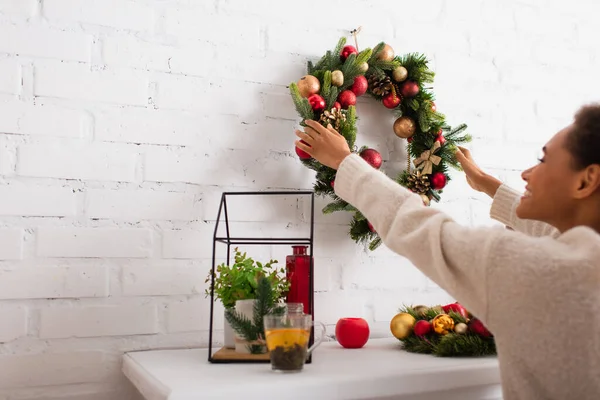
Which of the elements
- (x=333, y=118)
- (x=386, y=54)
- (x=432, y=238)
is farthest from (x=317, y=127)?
(x=386, y=54)

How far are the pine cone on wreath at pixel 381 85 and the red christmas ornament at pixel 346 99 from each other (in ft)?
0.33

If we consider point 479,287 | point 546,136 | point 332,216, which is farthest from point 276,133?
point 546,136

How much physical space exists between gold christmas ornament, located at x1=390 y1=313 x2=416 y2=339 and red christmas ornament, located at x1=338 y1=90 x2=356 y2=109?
53cm

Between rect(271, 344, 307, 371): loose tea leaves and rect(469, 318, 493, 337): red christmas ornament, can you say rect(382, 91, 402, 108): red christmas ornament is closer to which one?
rect(469, 318, 493, 337): red christmas ornament

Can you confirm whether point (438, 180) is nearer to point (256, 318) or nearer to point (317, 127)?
point (317, 127)

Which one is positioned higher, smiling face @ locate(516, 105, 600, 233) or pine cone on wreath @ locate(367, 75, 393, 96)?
pine cone on wreath @ locate(367, 75, 393, 96)

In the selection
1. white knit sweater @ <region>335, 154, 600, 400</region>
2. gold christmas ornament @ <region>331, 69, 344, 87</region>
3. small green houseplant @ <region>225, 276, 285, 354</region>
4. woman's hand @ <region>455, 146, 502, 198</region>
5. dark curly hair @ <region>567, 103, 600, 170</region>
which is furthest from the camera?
gold christmas ornament @ <region>331, 69, 344, 87</region>

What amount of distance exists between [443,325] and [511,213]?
280 mm

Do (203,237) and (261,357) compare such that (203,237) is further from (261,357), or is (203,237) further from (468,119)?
(468,119)

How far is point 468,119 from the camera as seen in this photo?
5.94ft

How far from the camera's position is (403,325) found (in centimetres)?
138

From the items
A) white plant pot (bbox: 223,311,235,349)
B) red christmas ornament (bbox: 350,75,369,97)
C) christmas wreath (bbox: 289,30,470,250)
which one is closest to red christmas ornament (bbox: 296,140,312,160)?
christmas wreath (bbox: 289,30,470,250)

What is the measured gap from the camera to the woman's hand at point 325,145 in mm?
1177

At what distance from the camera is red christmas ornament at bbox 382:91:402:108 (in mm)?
1616
